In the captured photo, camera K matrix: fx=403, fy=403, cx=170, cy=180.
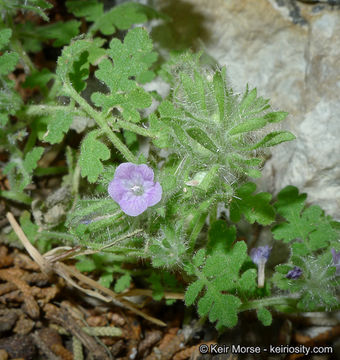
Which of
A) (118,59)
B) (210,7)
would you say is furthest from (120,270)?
(210,7)

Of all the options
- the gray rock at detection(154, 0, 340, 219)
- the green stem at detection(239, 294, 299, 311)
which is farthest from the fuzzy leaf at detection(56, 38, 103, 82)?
the green stem at detection(239, 294, 299, 311)

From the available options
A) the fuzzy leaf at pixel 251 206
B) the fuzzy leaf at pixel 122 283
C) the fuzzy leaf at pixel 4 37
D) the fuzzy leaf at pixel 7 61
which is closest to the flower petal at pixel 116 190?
the fuzzy leaf at pixel 251 206

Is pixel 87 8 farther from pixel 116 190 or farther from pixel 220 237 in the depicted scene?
pixel 220 237

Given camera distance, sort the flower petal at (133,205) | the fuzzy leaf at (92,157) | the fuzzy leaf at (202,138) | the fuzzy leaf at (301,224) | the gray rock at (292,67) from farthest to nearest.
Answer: the gray rock at (292,67)
the fuzzy leaf at (301,224)
the fuzzy leaf at (92,157)
the flower petal at (133,205)
the fuzzy leaf at (202,138)

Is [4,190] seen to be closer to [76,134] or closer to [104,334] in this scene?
[76,134]

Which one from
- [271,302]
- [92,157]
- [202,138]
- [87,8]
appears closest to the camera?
[202,138]

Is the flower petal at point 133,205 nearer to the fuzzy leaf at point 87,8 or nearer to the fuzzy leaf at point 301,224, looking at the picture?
the fuzzy leaf at point 301,224

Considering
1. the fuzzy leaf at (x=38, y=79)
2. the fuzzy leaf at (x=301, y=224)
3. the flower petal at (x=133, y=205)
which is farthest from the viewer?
the fuzzy leaf at (x=38, y=79)

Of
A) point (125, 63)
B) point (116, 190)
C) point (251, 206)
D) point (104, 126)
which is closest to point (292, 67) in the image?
point (251, 206)
